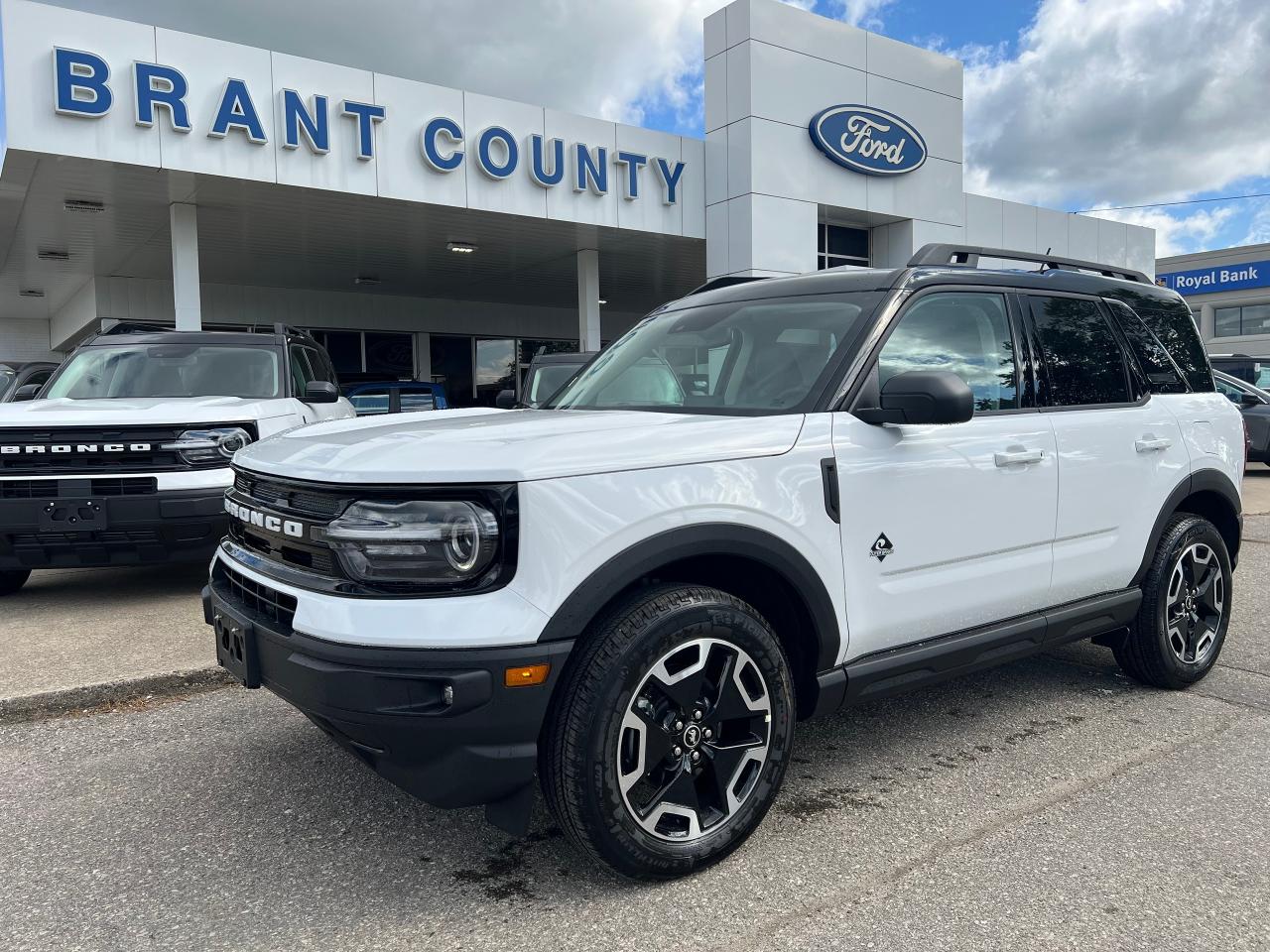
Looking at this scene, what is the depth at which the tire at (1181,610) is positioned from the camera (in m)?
4.11

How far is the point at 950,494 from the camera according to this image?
3178mm

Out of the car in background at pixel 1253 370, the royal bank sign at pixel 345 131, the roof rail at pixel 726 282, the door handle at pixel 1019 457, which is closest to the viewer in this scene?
the door handle at pixel 1019 457

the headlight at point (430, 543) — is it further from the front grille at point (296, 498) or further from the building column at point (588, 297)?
the building column at point (588, 297)

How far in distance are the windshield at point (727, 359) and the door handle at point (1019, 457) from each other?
0.73 m

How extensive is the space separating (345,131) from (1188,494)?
36.1 ft

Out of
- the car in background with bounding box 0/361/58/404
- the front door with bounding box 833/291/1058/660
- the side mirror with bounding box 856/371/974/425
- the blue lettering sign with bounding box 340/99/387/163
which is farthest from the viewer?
the blue lettering sign with bounding box 340/99/387/163

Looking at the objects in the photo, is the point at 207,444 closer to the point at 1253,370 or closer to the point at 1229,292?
the point at 1253,370

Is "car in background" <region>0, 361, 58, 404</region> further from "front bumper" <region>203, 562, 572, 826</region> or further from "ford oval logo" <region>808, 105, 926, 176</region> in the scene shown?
"ford oval logo" <region>808, 105, 926, 176</region>

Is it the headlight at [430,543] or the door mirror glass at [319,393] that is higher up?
the door mirror glass at [319,393]

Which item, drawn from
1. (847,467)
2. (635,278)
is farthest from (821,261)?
(847,467)

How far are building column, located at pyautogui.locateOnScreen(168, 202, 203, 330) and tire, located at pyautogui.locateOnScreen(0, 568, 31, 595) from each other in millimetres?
7337

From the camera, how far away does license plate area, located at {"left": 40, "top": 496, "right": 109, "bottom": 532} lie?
5.48 m

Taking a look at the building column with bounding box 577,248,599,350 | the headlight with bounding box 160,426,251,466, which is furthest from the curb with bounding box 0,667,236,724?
the building column with bounding box 577,248,599,350

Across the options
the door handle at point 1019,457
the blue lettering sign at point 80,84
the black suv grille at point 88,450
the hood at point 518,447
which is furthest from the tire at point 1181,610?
the blue lettering sign at point 80,84
